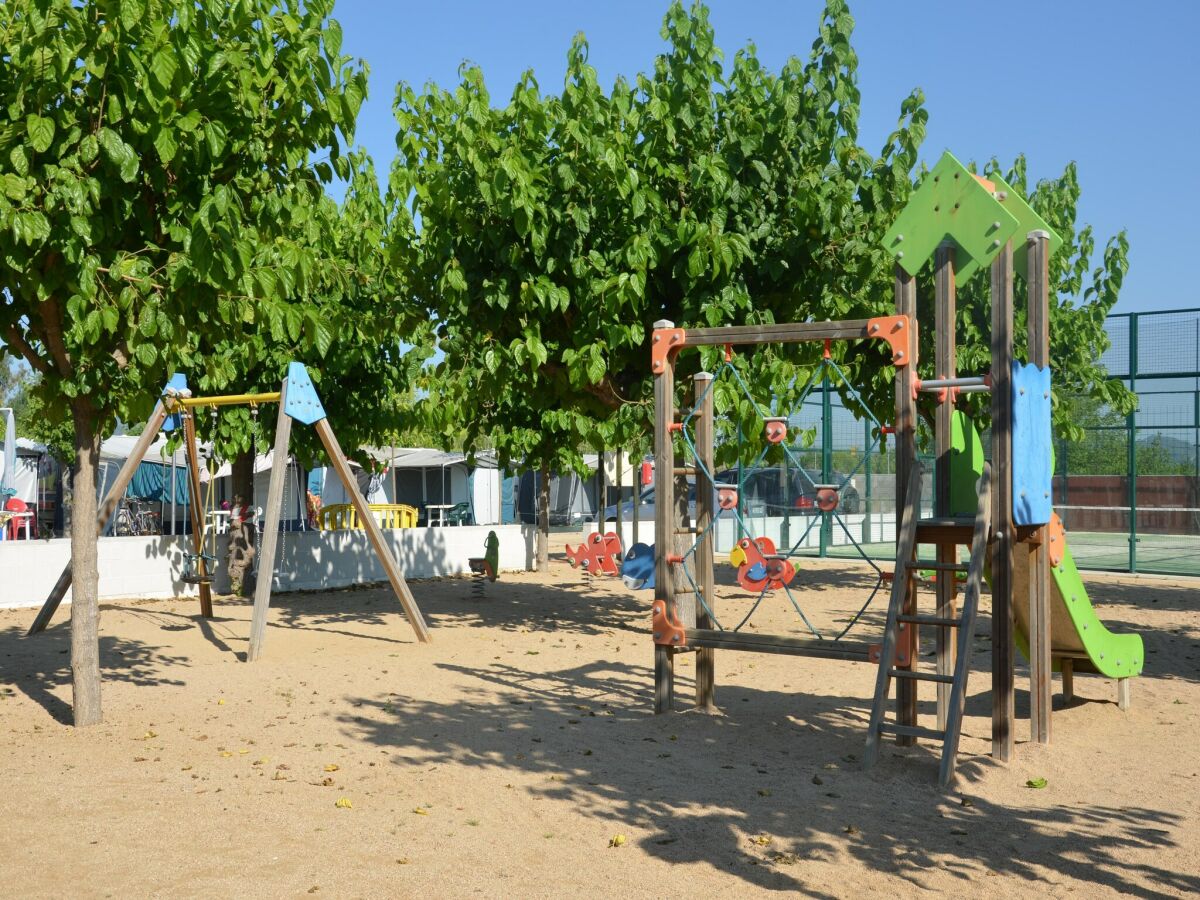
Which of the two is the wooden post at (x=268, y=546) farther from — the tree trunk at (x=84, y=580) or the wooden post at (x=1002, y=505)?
the wooden post at (x=1002, y=505)

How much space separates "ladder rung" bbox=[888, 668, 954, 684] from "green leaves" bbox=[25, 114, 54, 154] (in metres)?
5.10

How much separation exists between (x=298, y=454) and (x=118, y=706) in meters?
6.66

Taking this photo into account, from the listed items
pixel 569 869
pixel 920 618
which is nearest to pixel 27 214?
pixel 569 869

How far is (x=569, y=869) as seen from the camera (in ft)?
14.4

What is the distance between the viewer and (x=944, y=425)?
671 cm

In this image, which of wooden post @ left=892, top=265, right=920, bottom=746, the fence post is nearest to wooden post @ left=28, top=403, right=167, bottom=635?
wooden post @ left=892, top=265, right=920, bottom=746

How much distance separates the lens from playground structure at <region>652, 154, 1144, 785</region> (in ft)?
20.1

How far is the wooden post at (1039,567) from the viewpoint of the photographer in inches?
248

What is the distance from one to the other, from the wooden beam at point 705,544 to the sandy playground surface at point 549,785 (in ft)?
0.91

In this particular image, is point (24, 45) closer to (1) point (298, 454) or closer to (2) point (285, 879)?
(2) point (285, 879)

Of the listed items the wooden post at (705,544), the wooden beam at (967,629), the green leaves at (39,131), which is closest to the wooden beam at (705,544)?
the wooden post at (705,544)

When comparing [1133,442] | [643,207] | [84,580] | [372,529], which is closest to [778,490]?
[1133,442]

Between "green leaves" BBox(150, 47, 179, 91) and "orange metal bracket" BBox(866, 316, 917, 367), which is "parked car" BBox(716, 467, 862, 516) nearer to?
"orange metal bracket" BBox(866, 316, 917, 367)

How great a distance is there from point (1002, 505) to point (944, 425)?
0.71 m
